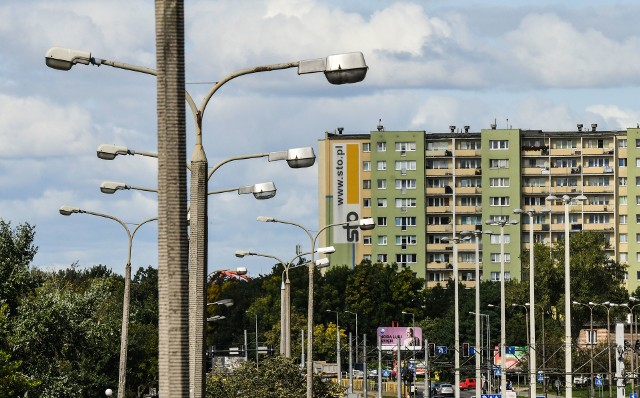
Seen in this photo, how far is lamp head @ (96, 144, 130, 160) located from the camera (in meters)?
31.5

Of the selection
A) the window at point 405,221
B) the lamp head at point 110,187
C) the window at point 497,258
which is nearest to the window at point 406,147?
the window at point 405,221

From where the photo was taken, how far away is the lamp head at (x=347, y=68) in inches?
722

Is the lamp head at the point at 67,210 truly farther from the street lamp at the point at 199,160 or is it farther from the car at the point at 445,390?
the car at the point at 445,390

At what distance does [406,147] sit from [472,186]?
29.6 feet

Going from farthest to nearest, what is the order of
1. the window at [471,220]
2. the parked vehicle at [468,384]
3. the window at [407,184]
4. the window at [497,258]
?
the window at [471,220] → the window at [407,184] → the window at [497,258] → the parked vehicle at [468,384]

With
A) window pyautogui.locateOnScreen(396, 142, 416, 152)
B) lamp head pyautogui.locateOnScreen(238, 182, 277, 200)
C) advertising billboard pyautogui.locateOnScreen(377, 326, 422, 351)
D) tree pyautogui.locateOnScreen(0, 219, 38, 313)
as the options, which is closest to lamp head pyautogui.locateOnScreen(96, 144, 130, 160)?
lamp head pyautogui.locateOnScreen(238, 182, 277, 200)

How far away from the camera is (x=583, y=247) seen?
131 m

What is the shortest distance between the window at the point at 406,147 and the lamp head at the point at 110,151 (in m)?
146

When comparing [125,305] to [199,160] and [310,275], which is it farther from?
[199,160]

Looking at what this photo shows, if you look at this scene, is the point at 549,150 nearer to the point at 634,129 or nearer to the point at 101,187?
the point at 634,129

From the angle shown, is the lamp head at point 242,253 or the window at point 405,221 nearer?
the lamp head at point 242,253

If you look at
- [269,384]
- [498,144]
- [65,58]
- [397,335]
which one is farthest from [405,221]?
[65,58]

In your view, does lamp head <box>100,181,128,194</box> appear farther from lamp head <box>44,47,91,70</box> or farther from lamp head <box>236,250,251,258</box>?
lamp head <box>236,250,251,258</box>

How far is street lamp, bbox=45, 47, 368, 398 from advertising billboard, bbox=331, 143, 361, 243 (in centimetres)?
14642
